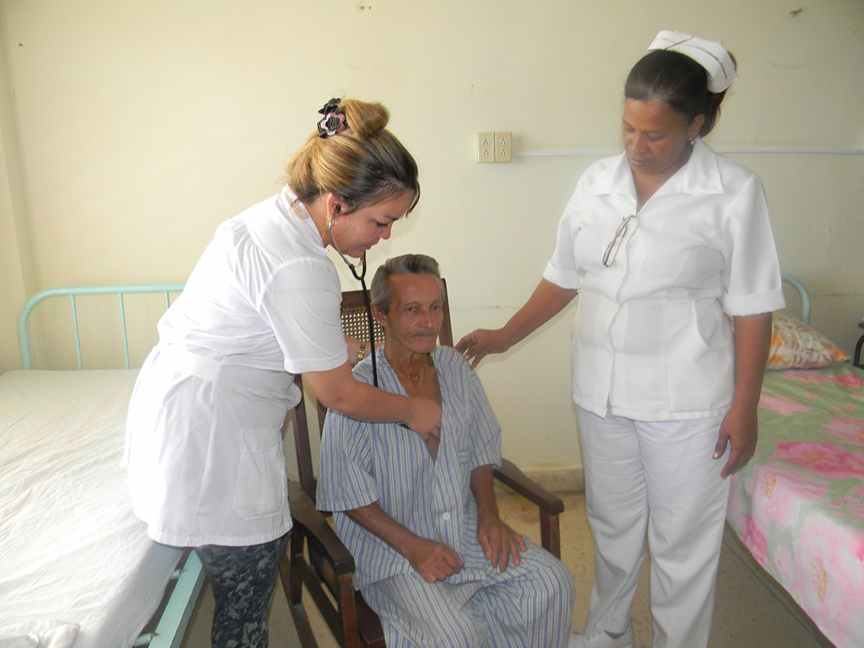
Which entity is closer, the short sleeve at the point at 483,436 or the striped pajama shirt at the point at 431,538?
the striped pajama shirt at the point at 431,538

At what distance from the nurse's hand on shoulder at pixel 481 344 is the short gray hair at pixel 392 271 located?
12.3 inches

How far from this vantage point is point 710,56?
50.4 inches

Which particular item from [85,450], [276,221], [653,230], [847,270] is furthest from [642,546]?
[847,270]

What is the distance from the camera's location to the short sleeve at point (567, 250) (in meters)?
1.63

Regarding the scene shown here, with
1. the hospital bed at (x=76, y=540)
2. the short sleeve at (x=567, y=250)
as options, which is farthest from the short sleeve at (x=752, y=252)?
the hospital bed at (x=76, y=540)

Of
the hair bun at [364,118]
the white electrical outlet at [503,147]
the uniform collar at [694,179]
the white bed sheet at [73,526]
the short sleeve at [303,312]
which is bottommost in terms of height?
the white bed sheet at [73,526]

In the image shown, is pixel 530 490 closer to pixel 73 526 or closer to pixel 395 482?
pixel 395 482

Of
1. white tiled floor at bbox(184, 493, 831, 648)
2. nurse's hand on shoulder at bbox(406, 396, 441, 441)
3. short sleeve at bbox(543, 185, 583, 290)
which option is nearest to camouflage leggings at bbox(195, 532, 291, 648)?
nurse's hand on shoulder at bbox(406, 396, 441, 441)

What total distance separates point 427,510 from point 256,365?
0.61 meters

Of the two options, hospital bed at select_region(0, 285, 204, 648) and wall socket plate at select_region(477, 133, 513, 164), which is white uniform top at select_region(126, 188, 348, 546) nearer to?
hospital bed at select_region(0, 285, 204, 648)

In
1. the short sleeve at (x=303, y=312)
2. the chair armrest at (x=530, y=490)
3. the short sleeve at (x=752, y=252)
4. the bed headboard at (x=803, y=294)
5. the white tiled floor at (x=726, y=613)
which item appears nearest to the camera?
the short sleeve at (x=303, y=312)

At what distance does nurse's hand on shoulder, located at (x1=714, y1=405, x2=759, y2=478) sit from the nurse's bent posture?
2.21 ft

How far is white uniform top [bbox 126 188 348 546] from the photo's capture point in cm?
113

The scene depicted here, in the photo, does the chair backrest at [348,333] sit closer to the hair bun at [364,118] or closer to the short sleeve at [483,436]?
the short sleeve at [483,436]
